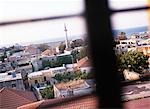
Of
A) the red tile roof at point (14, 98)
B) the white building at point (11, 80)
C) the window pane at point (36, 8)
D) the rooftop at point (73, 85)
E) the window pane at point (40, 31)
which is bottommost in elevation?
the red tile roof at point (14, 98)

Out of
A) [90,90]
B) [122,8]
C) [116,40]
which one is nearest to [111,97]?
[90,90]

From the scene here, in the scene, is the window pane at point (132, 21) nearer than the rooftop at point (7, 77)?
No

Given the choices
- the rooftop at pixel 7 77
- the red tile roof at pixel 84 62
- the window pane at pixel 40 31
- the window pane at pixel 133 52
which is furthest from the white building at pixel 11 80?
the window pane at pixel 133 52

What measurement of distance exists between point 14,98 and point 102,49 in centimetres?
40

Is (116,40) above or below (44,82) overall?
above

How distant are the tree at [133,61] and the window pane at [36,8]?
283 mm

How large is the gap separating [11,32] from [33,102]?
294 mm

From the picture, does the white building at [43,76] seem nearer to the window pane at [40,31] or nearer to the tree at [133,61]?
the window pane at [40,31]

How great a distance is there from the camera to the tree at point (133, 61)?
120 centimetres

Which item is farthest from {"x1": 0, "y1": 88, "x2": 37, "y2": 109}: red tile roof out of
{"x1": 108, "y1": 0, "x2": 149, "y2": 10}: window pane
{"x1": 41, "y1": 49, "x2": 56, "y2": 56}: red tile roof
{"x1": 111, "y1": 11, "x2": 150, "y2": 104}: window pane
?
{"x1": 108, "y1": 0, "x2": 149, "y2": 10}: window pane

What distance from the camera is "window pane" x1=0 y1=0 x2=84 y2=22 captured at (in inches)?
43.3

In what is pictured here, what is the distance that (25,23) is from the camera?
3.64 feet

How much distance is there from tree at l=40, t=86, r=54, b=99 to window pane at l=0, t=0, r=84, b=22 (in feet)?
0.97

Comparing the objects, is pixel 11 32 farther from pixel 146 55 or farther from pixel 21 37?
pixel 146 55
